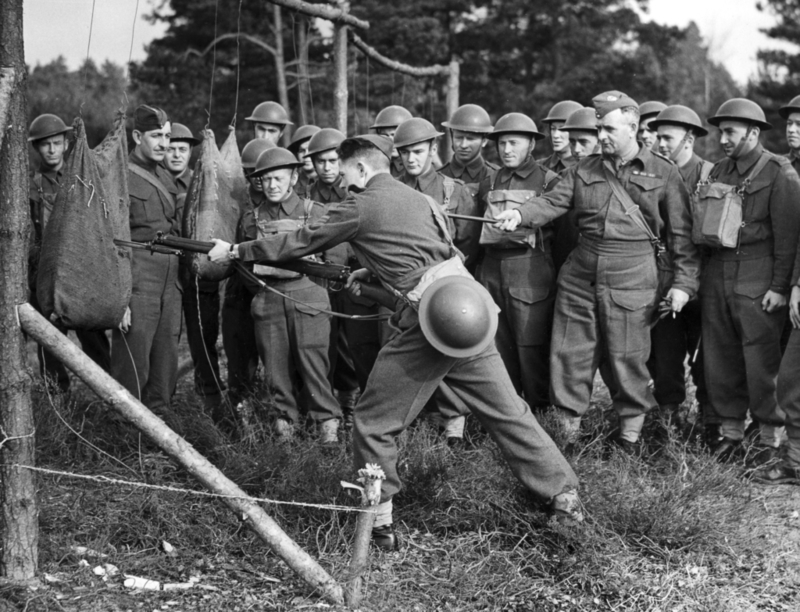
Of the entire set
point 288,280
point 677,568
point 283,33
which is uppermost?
point 283,33

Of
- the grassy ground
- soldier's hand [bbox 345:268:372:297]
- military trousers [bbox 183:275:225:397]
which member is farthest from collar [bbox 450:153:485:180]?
the grassy ground

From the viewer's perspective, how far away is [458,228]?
723 cm

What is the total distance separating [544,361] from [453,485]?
1867 mm

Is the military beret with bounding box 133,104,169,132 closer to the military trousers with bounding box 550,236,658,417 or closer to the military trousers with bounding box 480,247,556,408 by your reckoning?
the military trousers with bounding box 480,247,556,408

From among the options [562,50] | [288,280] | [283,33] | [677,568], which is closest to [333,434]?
[288,280]

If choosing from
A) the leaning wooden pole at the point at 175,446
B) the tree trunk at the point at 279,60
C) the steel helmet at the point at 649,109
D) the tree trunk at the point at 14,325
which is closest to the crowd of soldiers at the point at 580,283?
the steel helmet at the point at 649,109

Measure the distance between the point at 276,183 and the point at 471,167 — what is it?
5.80ft

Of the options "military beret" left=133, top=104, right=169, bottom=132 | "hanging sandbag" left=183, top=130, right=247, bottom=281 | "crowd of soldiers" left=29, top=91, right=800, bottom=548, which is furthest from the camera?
"military beret" left=133, top=104, right=169, bottom=132

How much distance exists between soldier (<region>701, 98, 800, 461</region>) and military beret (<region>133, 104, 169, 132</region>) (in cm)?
403

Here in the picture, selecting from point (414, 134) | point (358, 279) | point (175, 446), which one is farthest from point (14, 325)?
point (414, 134)

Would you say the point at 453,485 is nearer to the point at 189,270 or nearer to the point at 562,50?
the point at 189,270

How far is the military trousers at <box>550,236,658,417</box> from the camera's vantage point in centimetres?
652

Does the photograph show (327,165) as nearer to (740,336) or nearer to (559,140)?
(559,140)

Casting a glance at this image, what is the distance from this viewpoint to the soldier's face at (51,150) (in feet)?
27.6
